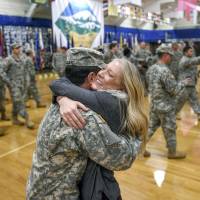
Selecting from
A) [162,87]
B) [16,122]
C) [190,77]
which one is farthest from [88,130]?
[16,122]

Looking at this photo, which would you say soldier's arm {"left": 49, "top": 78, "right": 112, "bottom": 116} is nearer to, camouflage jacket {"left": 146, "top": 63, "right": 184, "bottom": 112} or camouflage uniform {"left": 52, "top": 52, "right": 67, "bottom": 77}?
camouflage jacket {"left": 146, "top": 63, "right": 184, "bottom": 112}

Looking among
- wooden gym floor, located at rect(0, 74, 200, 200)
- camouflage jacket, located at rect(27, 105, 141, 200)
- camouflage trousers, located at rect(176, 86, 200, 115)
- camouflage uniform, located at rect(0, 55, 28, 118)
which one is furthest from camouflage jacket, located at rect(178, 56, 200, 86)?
camouflage jacket, located at rect(27, 105, 141, 200)

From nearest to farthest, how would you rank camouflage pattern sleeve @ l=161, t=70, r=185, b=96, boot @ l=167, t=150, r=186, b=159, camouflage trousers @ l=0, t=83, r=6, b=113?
1. camouflage pattern sleeve @ l=161, t=70, r=185, b=96
2. boot @ l=167, t=150, r=186, b=159
3. camouflage trousers @ l=0, t=83, r=6, b=113

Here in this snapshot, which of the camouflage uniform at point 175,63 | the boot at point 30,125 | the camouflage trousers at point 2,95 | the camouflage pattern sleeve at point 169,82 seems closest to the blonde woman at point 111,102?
the camouflage pattern sleeve at point 169,82

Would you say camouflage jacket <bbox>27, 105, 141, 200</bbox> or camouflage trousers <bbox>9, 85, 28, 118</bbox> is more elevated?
camouflage jacket <bbox>27, 105, 141, 200</bbox>

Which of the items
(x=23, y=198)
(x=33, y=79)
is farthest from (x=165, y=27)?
(x=23, y=198)

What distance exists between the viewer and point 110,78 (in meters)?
1.31

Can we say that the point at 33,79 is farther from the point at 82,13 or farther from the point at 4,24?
the point at 82,13

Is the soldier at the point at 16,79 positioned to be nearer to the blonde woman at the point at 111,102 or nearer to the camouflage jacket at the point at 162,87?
the camouflage jacket at the point at 162,87

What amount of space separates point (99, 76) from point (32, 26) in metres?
7.18

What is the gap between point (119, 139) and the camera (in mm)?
1131

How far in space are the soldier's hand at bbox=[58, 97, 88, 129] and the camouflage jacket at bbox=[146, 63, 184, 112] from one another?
2.27 metres

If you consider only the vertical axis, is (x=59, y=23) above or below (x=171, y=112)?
above

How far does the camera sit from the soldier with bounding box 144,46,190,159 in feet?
10.7
